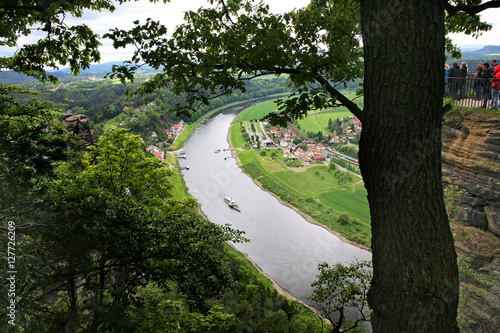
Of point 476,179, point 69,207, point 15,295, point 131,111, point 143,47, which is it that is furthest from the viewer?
point 131,111

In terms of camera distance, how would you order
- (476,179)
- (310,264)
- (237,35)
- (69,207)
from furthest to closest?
1. (310,264)
2. (476,179)
3. (69,207)
4. (237,35)

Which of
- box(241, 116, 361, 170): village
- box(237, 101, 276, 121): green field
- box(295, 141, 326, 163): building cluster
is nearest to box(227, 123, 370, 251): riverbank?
box(241, 116, 361, 170): village

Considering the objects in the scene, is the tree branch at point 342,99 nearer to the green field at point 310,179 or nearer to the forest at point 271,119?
the forest at point 271,119

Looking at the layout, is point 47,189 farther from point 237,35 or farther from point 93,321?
point 237,35

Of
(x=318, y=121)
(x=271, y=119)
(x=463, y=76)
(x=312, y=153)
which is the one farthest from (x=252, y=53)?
(x=318, y=121)

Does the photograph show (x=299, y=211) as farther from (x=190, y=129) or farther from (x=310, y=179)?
(x=190, y=129)

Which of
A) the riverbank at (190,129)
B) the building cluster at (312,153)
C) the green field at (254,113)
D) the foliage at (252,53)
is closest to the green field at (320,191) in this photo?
the building cluster at (312,153)

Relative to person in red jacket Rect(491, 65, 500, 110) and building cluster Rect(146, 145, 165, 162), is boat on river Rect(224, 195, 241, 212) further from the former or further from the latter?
person in red jacket Rect(491, 65, 500, 110)

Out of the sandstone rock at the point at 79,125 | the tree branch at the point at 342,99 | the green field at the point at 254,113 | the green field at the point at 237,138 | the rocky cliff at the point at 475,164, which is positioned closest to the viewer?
the tree branch at the point at 342,99

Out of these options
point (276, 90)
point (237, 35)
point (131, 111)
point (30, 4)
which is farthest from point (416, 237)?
point (276, 90)
